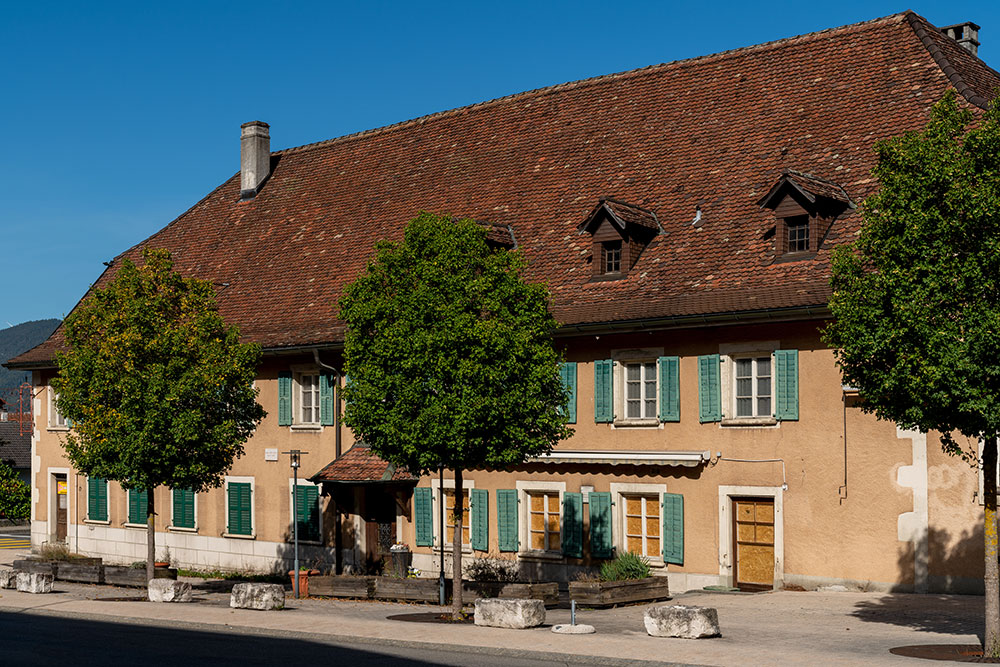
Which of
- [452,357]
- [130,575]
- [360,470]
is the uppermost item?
[452,357]

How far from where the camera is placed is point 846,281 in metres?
17.1

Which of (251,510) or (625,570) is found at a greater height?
(251,510)

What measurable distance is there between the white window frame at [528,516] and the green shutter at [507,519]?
0.10m

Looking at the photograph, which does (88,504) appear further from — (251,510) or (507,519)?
(507,519)

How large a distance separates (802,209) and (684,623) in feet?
30.5

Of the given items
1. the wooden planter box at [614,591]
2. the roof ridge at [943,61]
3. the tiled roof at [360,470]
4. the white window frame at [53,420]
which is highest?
the roof ridge at [943,61]

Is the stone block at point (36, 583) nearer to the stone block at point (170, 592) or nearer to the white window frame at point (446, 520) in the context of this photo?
the stone block at point (170, 592)

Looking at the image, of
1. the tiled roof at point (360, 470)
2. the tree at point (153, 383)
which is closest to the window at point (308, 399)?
the tiled roof at point (360, 470)

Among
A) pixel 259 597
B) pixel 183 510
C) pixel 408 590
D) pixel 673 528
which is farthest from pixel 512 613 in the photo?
pixel 183 510

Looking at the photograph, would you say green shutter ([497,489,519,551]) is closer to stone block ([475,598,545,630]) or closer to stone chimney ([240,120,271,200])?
stone block ([475,598,545,630])

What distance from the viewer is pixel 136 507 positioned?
124 ft

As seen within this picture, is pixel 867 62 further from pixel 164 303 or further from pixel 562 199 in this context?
pixel 164 303

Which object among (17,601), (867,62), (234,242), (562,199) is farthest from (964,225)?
(234,242)

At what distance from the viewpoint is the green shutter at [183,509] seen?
36219 millimetres
